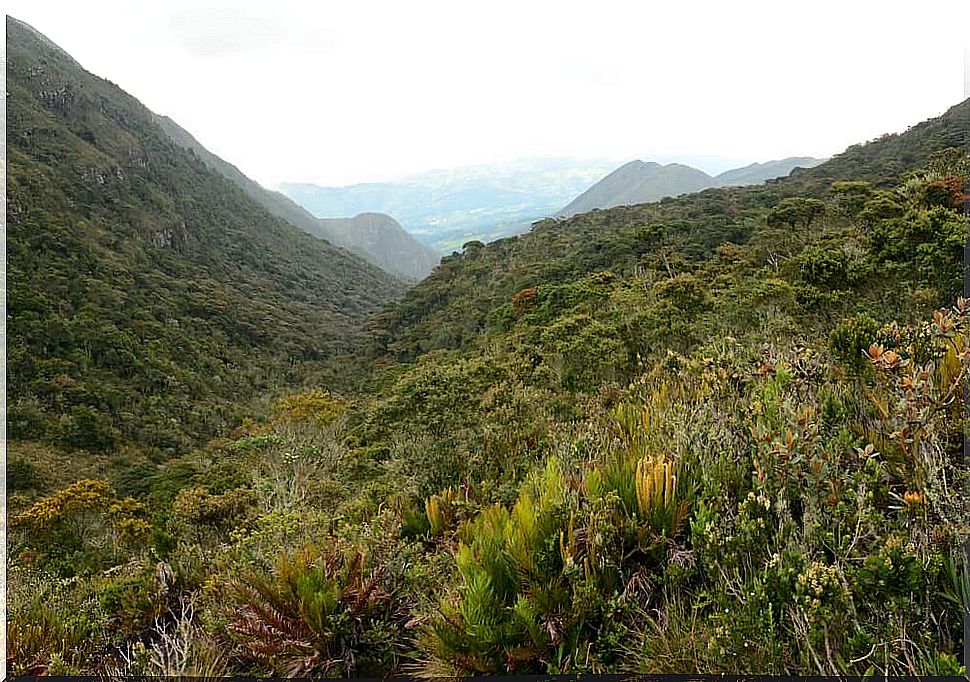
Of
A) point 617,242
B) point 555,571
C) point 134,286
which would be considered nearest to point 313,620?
point 555,571

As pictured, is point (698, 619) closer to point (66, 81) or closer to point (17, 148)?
point (17, 148)

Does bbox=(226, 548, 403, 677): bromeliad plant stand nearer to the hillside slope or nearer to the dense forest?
the dense forest

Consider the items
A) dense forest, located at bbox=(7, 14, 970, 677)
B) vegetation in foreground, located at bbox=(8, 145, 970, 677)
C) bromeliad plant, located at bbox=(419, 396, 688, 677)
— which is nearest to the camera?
vegetation in foreground, located at bbox=(8, 145, 970, 677)

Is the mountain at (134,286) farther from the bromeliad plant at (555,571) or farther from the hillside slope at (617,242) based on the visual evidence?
the bromeliad plant at (555,571)

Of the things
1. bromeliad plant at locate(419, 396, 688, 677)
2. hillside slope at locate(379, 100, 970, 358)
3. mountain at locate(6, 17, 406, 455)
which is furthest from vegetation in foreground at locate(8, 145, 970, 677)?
mountain at locate(6, 17, 406, 455)

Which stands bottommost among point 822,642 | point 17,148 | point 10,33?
point 822,642

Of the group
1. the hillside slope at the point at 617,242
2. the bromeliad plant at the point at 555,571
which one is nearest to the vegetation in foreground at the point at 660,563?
the bromeliad plant at the point at 555,571

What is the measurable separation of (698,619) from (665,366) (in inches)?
191

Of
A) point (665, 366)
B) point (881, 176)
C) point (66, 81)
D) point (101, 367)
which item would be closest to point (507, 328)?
point (665, 366)

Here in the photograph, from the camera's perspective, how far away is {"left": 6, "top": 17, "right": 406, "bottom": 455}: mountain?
38469 mm

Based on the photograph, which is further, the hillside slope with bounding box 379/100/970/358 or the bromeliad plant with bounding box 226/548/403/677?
the hillside slope with bounding box 379/100/970/358

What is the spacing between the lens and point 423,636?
2.08m

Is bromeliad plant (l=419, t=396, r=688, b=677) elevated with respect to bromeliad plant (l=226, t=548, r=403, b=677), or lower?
elevated

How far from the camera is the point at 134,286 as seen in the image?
177ft
